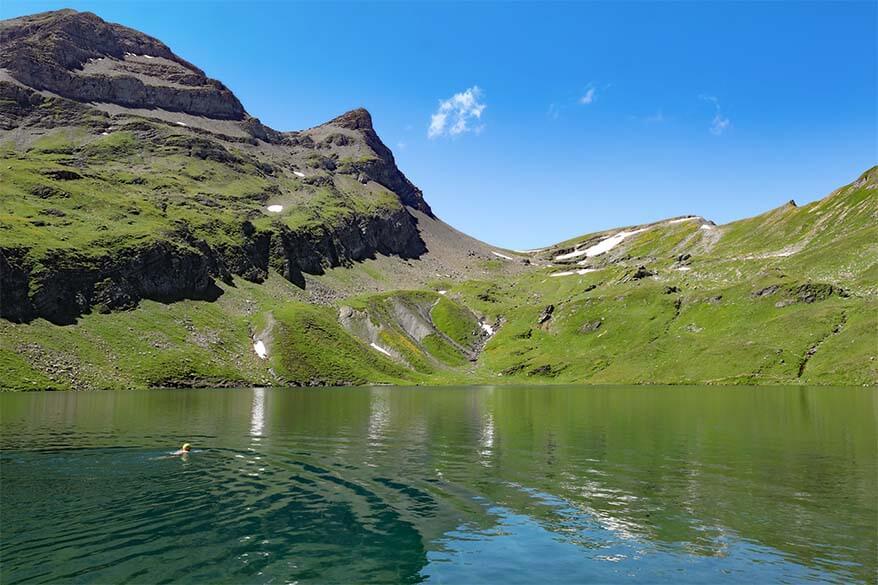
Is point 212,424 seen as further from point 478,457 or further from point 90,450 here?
point 478,457

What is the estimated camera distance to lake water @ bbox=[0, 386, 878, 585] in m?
23.8

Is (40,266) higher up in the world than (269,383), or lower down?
higher up

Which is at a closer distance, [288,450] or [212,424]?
[288,450]

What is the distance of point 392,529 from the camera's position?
29484mm

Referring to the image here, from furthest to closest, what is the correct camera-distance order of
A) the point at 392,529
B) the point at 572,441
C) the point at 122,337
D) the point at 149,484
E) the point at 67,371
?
the point at 122,337, the point at 67,371, the point at 572,441, the point at 149,484, the point at 392,529

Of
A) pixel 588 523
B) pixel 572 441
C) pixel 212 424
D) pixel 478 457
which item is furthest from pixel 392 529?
pixel 212 424

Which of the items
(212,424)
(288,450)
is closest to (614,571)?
(288,450)

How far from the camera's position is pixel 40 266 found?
192 metres

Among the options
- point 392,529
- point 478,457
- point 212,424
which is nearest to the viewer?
point 392,529

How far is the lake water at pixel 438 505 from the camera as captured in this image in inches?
938

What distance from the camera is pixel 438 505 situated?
114ft

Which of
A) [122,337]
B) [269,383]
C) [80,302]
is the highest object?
[80,302]

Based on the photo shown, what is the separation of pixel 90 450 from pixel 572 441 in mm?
49415

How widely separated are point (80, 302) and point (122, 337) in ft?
74.4
